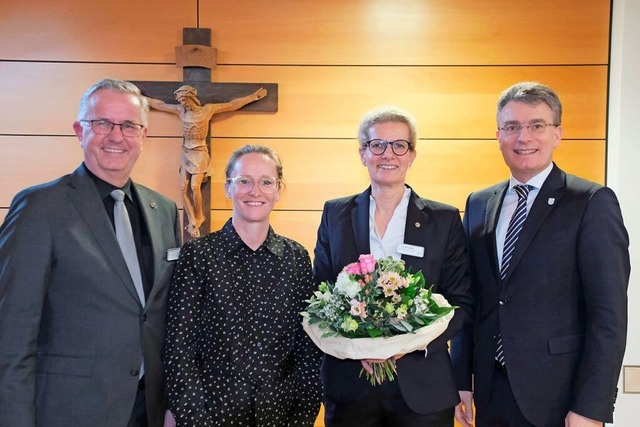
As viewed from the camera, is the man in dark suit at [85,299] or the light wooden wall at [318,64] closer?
the man in dark suit at [85,299]

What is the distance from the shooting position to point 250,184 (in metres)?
2.11

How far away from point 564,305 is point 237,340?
1.23 metres

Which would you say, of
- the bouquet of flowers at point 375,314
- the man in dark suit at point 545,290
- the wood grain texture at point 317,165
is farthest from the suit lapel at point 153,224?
the wood grain texture at point 317,165

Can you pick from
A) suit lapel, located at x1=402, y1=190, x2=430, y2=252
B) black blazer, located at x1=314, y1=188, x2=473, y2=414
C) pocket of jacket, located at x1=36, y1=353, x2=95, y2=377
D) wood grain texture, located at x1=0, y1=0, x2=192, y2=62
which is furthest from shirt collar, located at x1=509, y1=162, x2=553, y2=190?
wood grain texture, located at x1=0, y1=0, x2=192, y2=62

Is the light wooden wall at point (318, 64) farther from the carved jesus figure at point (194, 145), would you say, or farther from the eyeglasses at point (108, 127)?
the eyeglasses at point (108, 127)

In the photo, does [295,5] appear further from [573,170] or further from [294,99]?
[573,170]

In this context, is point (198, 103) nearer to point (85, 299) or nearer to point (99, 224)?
point (99, 224)

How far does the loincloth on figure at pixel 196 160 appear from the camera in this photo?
381 centimetres

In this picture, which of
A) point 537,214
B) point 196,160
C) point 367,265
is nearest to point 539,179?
point 537,214

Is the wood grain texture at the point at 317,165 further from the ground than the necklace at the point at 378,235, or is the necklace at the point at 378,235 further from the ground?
the wood grain texture at the point at 317,165

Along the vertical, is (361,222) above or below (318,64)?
below

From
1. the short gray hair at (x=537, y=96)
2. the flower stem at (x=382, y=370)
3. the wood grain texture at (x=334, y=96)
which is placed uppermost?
the wood grain texture at (x=334, y=96)

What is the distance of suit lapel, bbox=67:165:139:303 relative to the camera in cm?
198

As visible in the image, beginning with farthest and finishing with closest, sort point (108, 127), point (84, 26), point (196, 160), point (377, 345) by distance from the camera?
1. point (84, 26)
2. point (196, 160)
3. point (108, 127)
4. point (377, 345)
